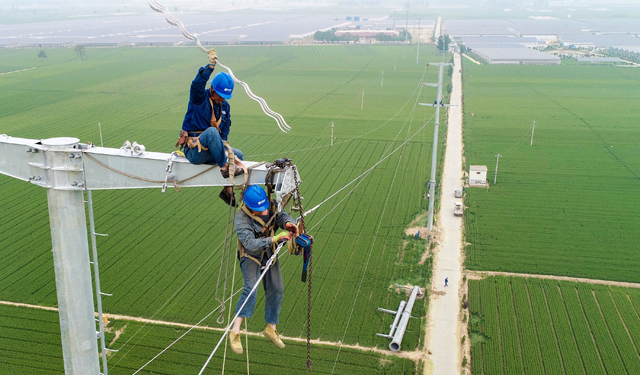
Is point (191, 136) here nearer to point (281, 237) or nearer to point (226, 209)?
point (281, 237)

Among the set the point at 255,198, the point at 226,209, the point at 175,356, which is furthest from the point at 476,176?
the point at 255,198

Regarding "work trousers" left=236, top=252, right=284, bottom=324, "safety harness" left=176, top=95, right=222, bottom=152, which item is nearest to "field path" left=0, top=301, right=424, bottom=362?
"work trousers" left=236, top=252, right=284, bottom=324

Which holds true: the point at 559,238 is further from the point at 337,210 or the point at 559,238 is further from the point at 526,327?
the point at 337,210

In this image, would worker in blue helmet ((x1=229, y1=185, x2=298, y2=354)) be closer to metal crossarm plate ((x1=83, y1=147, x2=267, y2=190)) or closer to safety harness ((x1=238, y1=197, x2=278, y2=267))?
safety harness ((x1=238, y1=197, x2=278, y2=267))

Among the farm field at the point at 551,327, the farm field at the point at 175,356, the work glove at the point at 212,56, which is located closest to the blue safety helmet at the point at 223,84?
the work glove at the point at 212,56

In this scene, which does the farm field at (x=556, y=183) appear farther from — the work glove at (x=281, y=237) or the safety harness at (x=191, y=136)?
the safety harness at (x=191, y=136)
